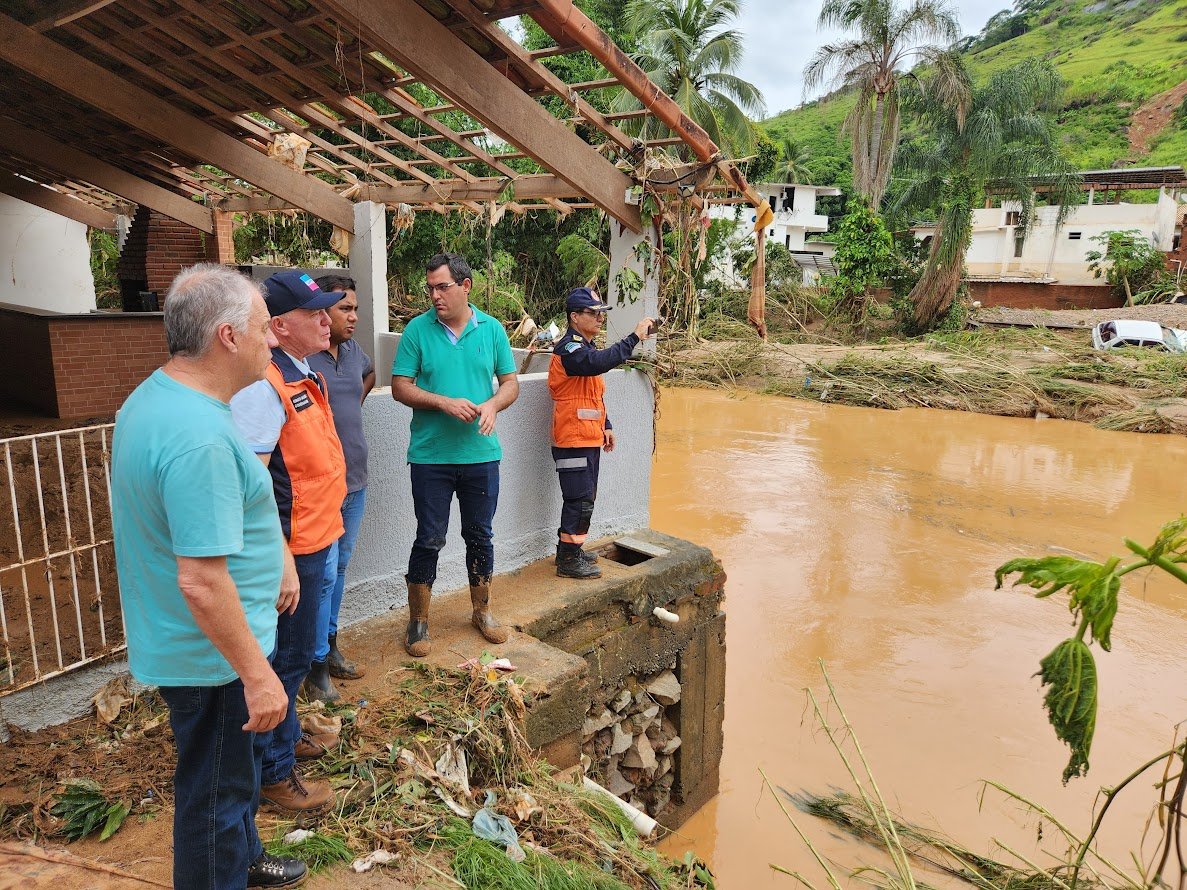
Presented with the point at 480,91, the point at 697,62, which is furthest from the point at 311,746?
the point at 697,62

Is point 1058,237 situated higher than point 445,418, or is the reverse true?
point 1058,237

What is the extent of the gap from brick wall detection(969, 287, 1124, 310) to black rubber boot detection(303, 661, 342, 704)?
28.4 meters

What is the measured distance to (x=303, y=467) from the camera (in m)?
2.59

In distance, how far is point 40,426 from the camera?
20.4ft

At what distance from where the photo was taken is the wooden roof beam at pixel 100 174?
685cm

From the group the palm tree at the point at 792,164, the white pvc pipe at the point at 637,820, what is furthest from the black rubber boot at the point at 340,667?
the palm tree at the point at 792,164

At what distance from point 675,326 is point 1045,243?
31981 millimetres

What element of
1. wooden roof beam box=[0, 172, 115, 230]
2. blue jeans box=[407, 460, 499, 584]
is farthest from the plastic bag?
wooden roof beam box=[0, 172, 115, 230]

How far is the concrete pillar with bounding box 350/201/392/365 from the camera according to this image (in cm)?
776

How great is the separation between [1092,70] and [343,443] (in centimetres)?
7913

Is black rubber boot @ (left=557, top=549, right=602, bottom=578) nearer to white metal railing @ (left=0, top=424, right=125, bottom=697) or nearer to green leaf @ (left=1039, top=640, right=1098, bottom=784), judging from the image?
white metal railing @ (left=0, top=424, right=125, bottom=697)

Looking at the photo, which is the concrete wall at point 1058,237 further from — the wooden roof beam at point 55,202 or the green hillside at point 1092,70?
the wooden roof beam at point 55,202

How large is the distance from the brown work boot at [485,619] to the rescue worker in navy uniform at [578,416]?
0.86 meters

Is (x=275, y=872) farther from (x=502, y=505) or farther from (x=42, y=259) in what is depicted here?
(x=42, y=259)
